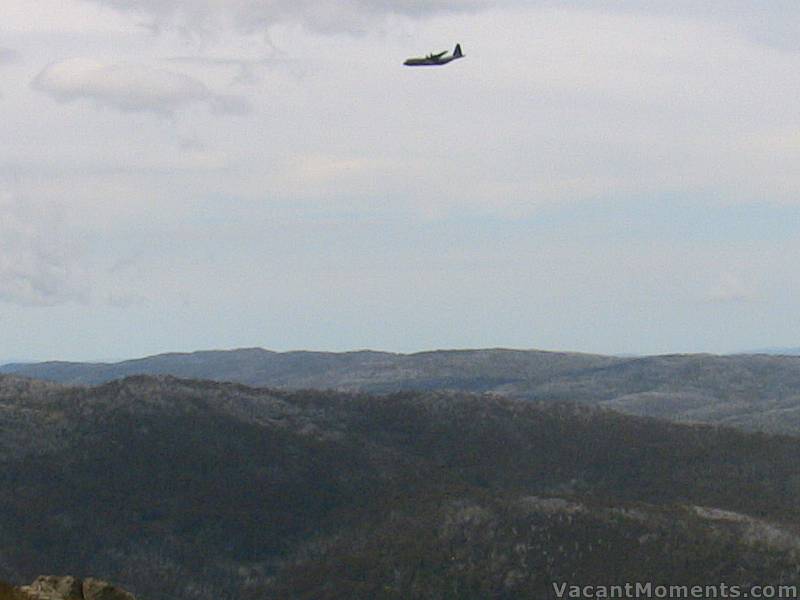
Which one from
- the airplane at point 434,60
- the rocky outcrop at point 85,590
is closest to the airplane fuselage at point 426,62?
the airplane at point 434,60

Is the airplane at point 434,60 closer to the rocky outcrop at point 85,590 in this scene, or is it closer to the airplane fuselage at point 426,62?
the airplane fuselage at point 426,62

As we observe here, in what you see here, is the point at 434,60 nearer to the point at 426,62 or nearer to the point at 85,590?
the point at 426,62

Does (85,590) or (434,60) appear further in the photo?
(434,60)

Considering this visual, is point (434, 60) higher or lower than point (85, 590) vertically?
higher

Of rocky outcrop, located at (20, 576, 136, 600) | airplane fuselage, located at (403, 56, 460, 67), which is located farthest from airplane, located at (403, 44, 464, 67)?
rocky outcrop, located at (20, 576, 136, 600)

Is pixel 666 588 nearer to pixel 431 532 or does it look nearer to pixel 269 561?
pixel 431 532

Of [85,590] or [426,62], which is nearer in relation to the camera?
[85,590]

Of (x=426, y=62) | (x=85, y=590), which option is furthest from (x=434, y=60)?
(x=85, y=590)

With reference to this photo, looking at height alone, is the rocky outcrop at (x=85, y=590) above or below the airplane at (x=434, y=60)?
below

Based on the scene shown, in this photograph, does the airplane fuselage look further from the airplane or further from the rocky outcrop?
the rocky outcrop
